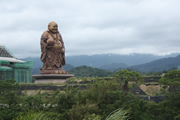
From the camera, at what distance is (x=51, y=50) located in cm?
1809

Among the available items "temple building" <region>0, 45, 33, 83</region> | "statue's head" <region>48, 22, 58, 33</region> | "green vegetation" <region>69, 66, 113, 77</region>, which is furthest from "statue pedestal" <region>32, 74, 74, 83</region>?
"green vegetation" <region>69, 66, 113, 77</region>

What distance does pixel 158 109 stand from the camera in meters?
7.73

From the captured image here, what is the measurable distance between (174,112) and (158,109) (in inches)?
21.3

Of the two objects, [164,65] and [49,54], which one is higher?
[49,54]

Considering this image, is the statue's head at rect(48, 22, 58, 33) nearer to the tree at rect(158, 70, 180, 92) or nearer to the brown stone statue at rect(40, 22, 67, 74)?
the brown stone statue at rect(40, 22, 67, 74)

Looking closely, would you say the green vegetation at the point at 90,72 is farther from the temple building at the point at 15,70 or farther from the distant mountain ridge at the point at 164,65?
the distant mountain ridge at the point at 164,65

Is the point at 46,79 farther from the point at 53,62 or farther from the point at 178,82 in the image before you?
the point at 178,82

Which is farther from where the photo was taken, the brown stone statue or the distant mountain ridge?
the distant mountain ridge

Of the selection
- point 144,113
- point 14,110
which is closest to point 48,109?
point 14,110

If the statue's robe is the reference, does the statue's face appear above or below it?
above

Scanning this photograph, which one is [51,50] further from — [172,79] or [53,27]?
[172,79]

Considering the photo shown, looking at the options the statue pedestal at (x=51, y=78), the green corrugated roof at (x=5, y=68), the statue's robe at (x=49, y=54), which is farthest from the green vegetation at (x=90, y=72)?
the statue pedestal at (x=51, y=78)

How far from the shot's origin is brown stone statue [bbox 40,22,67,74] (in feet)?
58.3

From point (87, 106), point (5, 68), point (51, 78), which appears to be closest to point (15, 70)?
point (5, 68)
